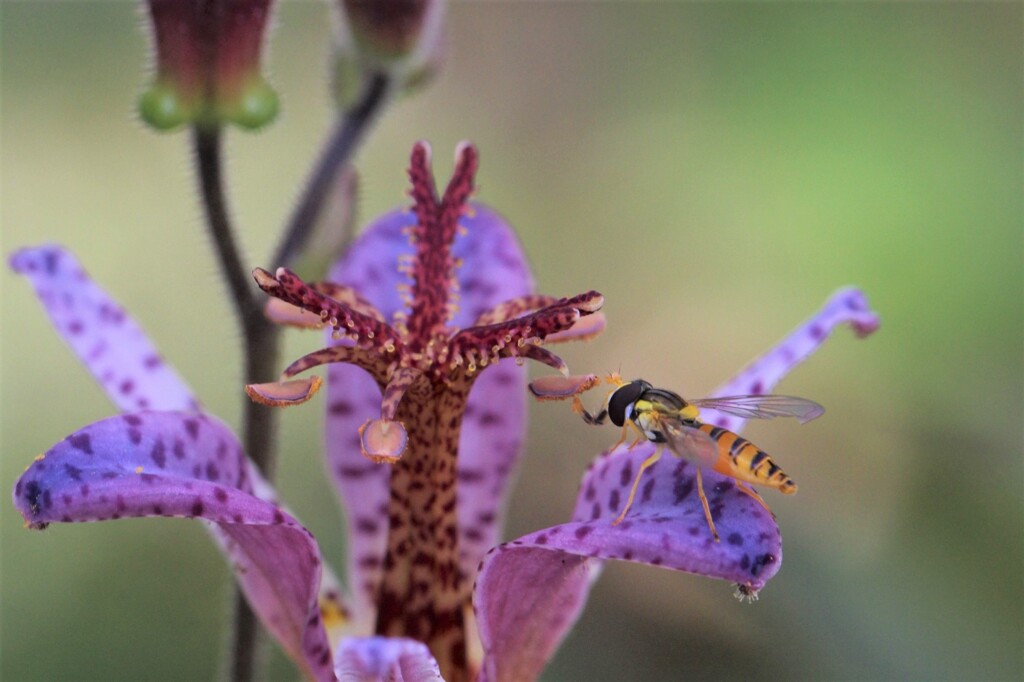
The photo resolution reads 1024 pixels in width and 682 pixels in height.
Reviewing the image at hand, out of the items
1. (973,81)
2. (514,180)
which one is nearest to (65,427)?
(514,180)

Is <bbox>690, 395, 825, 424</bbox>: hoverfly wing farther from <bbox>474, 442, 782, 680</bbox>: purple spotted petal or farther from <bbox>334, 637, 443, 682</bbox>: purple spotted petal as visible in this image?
<bbox>334, 637, 443, 682</bbox>: purple spotted petal

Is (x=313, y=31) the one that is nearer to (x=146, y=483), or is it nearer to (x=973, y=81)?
→ (x=973, y=81)

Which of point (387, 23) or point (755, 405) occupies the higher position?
point (387, 23)

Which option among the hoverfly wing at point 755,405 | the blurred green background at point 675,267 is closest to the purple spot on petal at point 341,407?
the hoverfly wing at point 755,405

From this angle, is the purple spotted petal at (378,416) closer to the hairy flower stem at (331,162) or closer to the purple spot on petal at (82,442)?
the hairy flower stem at (331,162)

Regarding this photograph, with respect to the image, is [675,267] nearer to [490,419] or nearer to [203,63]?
[490,419]

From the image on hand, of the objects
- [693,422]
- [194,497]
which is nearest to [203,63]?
[194,497]
